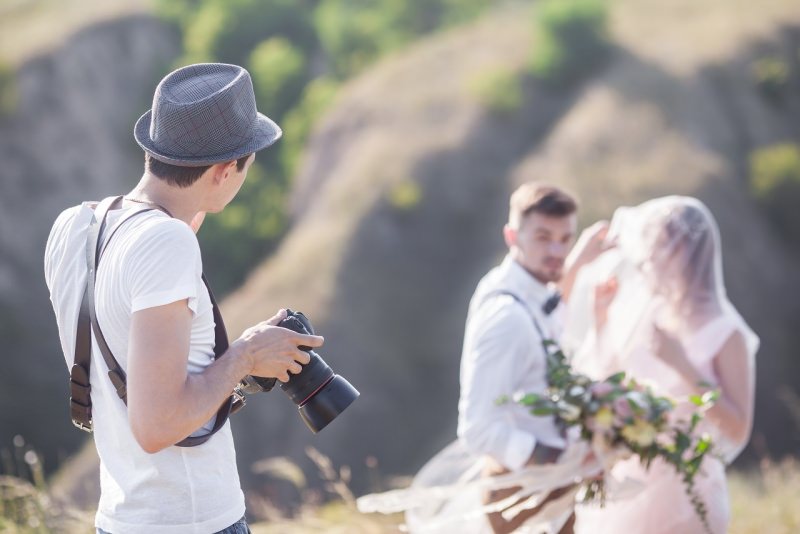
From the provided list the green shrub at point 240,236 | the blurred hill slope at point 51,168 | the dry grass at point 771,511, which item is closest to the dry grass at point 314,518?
the dry grass at point 771,511

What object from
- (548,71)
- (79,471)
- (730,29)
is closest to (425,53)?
(548,71)

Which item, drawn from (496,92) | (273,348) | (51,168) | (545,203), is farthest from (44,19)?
(273,348)

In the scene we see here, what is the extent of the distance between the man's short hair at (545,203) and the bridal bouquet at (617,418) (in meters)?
0.56

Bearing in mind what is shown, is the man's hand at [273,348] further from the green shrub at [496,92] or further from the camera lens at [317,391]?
the green shrub at [496,92]

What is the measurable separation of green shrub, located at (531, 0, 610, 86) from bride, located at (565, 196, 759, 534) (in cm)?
3401

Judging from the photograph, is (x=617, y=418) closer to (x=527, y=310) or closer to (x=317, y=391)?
(x=527, y=310)

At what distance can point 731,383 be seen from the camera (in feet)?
14.9

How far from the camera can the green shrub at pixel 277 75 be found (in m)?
48.8

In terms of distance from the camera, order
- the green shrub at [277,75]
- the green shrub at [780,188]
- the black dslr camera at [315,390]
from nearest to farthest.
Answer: the black dslr camera at [315,390], the green shrub at [780,188], the green shrub at [277,75]

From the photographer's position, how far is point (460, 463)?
16.0ft

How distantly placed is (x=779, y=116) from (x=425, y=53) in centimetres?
1299

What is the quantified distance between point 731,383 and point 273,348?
2.55m

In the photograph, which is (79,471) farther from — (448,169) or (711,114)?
(711,114)

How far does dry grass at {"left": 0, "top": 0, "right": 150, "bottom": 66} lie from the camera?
41.6 meters
